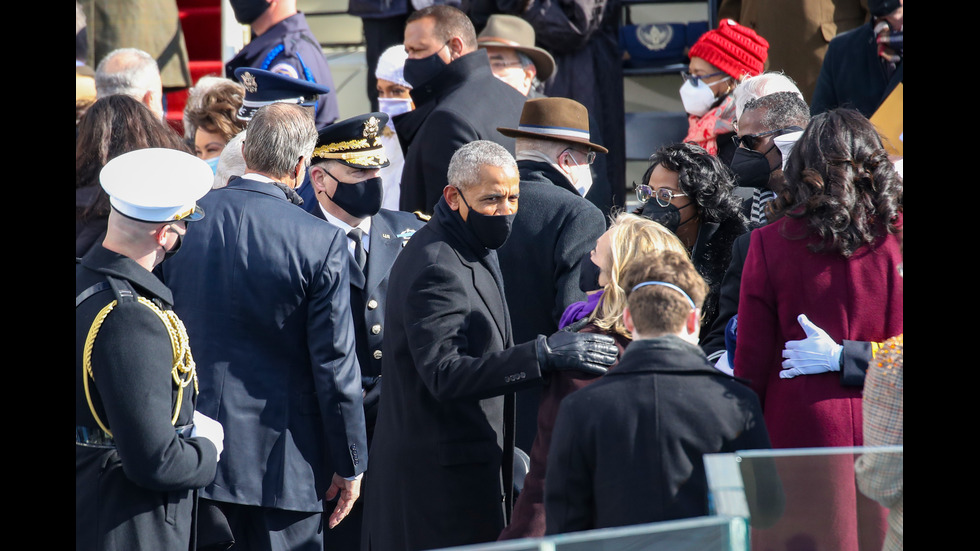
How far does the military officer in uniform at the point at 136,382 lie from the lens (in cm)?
306

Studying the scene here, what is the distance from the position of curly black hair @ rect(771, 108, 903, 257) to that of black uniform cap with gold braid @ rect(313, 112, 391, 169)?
1683 mm

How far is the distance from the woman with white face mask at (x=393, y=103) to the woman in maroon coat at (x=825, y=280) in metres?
3.39

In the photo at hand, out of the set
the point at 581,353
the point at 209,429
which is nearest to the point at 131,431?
the point at 209,429

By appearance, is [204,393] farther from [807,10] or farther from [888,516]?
[807,10]

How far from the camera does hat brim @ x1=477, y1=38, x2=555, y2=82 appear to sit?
6.59 metres

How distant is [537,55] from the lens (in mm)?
6648

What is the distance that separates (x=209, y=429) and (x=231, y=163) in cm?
151

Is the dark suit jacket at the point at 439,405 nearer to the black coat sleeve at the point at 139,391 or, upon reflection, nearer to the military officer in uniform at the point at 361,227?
the military officer in uniform at the point at 361,227

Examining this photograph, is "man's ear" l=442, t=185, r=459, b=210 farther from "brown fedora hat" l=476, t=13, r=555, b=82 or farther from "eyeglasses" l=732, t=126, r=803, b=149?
"brown fedora hat" l=476, t=13, r=555, b=82

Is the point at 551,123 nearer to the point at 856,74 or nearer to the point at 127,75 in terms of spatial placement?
the point at 856,74

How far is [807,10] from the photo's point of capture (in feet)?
22.0

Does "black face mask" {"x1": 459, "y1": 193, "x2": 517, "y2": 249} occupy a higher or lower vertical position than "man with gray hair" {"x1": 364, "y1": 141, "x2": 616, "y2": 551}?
higher

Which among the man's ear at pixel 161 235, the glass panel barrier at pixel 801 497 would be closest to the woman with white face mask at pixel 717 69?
the man's ear at pixel 161 235

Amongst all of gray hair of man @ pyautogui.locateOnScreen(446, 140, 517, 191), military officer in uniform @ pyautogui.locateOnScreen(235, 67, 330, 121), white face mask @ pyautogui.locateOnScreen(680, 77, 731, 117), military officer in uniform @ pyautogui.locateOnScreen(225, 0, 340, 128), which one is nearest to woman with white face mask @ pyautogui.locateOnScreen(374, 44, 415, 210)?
military officer in uniform @ pyautogui.locateOnScreen(225, 0, 340, 128)
